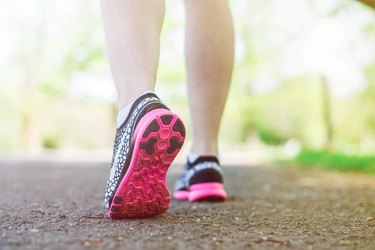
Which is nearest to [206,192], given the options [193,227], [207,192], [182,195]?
[207,192]

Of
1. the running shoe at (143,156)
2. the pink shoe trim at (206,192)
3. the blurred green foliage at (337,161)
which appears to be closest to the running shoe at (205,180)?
the pink shoe trim at (206,192)

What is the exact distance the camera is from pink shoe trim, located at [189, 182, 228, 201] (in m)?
1.53

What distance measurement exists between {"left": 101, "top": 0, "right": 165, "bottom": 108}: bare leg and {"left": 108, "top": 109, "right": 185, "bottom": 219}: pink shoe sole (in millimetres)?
115

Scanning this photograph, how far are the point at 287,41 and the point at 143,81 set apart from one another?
727 centimetres

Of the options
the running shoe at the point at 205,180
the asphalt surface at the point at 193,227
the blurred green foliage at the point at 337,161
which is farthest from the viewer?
the blurred green foliage at the point at 337,161

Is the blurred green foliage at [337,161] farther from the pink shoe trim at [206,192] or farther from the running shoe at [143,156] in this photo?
the running shoe at [143,156]

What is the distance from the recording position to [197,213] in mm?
1264

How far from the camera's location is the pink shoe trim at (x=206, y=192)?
153 centimetres

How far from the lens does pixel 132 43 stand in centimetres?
114

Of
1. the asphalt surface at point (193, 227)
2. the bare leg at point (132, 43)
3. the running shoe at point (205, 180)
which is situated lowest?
the asphalt surface at point (193, 227)

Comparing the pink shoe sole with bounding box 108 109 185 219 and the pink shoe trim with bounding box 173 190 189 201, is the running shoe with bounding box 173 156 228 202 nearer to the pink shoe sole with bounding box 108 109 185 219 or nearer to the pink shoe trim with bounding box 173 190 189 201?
the pink shoe trim with bounding box 173 190 189 201

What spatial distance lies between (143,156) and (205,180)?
0.53 metres

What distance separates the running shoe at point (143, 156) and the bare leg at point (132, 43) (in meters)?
0.05

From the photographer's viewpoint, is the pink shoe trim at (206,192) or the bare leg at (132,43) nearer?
the bare leg at (132,43)
